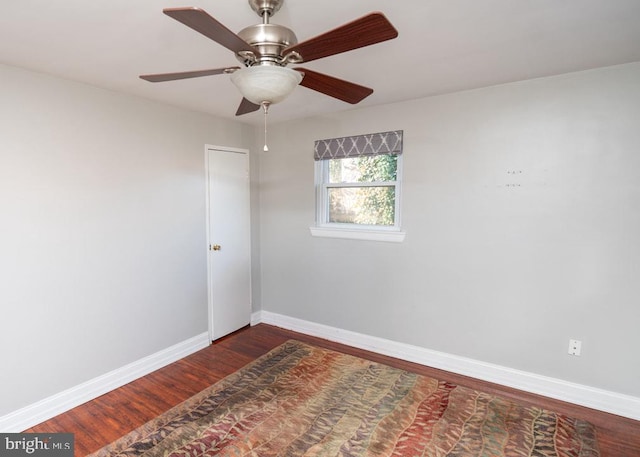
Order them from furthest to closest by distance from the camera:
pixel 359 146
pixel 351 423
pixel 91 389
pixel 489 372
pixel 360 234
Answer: pixel 360 234
pixel 359 146
pixel 489 372
pixel 91 389
pixel 351 423

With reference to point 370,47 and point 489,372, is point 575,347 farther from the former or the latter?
point 370,47

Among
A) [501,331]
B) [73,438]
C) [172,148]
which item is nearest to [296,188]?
[172,148]

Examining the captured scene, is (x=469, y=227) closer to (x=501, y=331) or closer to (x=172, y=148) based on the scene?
(x=501, y=331)

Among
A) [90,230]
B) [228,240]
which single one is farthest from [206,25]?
[228,240]

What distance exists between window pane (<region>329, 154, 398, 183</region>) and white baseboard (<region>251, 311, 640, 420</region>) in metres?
1.57

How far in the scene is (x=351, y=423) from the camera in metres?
2.29

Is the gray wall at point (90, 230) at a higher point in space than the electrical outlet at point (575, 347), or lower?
higher

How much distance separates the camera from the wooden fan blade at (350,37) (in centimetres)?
106

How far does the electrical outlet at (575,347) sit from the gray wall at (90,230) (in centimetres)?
320

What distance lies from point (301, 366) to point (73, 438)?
1.66 meters

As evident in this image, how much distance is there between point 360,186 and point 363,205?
7.6 inches

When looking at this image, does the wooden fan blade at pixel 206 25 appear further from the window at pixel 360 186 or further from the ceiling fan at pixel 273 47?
the window at pixel 360 186

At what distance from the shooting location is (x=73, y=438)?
2154mm

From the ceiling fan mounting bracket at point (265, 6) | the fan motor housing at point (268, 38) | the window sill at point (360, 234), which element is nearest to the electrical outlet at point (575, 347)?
the window sill at point (360, 234)
